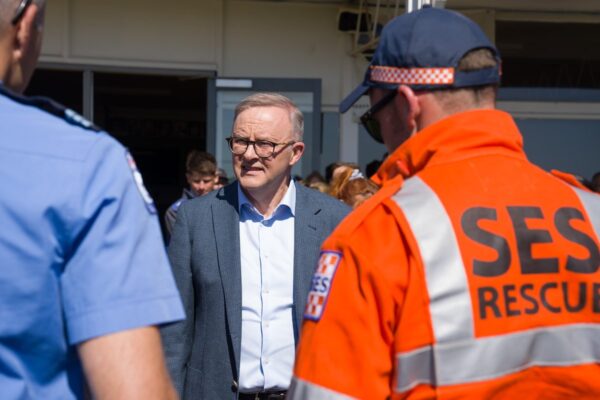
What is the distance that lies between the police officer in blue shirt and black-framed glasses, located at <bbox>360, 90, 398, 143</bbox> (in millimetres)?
745

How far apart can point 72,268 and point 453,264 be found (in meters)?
0.79

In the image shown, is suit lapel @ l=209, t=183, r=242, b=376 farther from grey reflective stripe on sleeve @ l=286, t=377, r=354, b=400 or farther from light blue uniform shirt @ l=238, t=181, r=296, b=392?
grey reflective stripe on sleeve @ l=286, t=377, r=354, b=400

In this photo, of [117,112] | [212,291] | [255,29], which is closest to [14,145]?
[212,291]

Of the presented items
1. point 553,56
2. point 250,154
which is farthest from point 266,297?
point 553,56

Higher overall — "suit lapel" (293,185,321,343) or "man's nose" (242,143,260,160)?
"man's nose" (242,143,260,160)

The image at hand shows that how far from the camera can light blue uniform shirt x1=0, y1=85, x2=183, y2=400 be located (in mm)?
1327

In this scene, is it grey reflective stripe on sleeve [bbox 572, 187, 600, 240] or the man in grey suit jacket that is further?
the man in grey suit jacket

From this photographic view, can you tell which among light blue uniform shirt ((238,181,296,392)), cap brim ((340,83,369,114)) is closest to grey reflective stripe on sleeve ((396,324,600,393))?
cap brim ((340,83,369,114))

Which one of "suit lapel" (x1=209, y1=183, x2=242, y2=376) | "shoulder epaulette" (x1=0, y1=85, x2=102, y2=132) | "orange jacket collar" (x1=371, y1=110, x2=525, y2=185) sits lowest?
"suit lapel" (x1=209, y1=183, x2=242, y2=376)

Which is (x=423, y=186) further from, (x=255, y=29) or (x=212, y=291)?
(x=255, y=29)

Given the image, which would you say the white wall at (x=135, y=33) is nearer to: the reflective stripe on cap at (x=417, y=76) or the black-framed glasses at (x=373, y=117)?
the black-framed glasses at (x=373, y=117)

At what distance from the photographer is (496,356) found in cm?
174

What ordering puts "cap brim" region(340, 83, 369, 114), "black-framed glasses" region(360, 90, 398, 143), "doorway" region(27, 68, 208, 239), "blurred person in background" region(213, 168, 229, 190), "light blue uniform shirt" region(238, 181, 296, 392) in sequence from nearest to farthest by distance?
"black-framed glasses" region(360, 90, 398, 143)
"cap brim" region(340, 83, 369, 114)
"light blue uniform shirt" region(238, 181, 296, 392)
"blurred person in background" region(213, 168, 229, 190)
"doorway" region(27, 68, 208, 239)

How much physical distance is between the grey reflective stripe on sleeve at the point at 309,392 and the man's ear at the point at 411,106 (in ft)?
2.03
